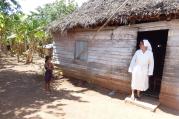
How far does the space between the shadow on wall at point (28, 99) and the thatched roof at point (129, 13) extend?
2.87 m

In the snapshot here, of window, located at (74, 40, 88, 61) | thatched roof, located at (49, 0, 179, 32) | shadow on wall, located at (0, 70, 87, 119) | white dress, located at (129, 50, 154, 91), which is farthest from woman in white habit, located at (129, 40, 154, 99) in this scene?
window, located at (74, 40, 88, 61)

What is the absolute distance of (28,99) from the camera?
9.46 metres

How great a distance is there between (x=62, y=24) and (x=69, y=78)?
2609 millimetres

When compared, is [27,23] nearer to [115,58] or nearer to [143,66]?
[115,58]

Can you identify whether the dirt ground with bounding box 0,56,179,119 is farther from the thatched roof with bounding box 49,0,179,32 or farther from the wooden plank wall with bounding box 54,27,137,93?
the thatched roof with bounding box 49,0,179,32

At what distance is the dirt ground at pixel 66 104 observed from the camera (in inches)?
308

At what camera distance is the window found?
12.5 m

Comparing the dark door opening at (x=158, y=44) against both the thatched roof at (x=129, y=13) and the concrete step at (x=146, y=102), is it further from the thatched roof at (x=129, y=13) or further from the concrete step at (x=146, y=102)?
the concrete step at (x=146, y=102)

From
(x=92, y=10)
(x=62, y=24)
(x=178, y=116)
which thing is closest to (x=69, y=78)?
(x=62, y=24)

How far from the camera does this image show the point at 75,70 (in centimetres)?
1314

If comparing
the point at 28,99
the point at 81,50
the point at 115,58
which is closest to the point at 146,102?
the point at 115,58

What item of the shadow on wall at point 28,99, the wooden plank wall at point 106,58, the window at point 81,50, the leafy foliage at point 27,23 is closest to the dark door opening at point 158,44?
the wooden plank wall at point 106,58

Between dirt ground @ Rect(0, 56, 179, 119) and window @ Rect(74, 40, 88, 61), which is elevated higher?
window @ Rect(74, 40, 88, 61)

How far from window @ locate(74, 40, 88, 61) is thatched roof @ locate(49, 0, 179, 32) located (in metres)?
0.98
